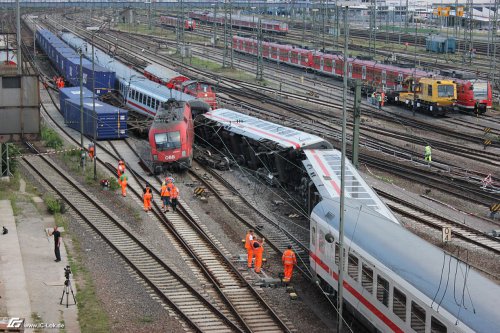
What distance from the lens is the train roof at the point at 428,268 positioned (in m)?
14.4

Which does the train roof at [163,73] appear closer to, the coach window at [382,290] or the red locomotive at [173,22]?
the coach window at [382,290]

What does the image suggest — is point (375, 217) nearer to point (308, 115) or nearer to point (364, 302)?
point (364, 302)

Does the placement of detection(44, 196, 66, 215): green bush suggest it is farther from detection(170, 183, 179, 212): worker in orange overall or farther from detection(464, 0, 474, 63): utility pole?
detection(464, 0, 474, 63): utility pole

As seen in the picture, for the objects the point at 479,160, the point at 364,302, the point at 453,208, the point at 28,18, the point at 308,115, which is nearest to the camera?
the point at 364,302

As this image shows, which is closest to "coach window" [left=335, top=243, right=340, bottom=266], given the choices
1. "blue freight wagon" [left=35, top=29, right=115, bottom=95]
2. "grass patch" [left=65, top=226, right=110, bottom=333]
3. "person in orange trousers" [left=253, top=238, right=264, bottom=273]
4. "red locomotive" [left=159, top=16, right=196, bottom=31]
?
"person in orange trousers" [left=253, top=238, right=264, bottom=273]

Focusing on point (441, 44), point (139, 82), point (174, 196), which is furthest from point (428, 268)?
point (441, 44)

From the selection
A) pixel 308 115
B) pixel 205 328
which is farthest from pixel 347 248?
pixel 308 115

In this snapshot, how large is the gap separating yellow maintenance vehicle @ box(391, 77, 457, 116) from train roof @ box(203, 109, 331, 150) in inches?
659

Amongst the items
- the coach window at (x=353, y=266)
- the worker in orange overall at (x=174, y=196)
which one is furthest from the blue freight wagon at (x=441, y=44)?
the coach window at (x=353, y=266)

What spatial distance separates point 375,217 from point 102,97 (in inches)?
1413

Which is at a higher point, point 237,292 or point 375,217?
point 375,217

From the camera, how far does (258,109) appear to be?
5459 centimetres

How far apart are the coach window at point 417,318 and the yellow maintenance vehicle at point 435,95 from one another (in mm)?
Answer: 38773

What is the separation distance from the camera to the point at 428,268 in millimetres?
16359
